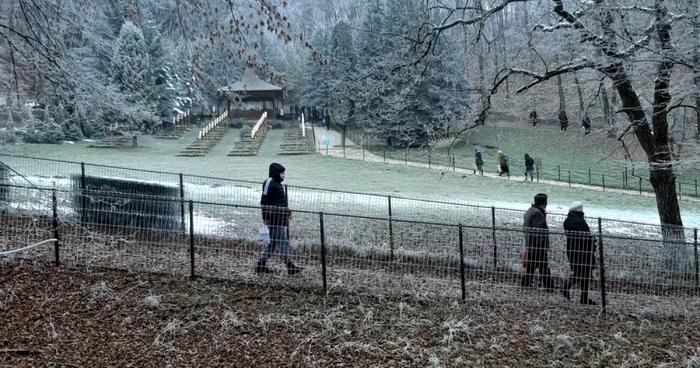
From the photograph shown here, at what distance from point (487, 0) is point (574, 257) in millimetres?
4795

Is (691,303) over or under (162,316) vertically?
under

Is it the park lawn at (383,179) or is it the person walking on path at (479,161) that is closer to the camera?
the park lawn at (383,179)

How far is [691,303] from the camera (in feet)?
25.8

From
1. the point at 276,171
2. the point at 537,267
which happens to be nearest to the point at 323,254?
the point at 276,171

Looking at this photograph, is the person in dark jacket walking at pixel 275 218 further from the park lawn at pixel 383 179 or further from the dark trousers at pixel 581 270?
the park lawn at pixel 383 179

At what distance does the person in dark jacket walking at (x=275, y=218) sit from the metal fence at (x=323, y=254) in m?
0.18

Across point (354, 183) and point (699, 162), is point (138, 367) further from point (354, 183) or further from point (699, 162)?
point (354, 183)

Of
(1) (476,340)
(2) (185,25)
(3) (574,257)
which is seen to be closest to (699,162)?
(3) (574,257)

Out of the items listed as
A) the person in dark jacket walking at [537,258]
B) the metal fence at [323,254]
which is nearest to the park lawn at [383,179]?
the metal fence at [323,254]

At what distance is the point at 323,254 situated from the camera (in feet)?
22.3

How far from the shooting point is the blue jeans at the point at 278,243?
23.4ft

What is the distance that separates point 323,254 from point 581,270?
3.37 metres

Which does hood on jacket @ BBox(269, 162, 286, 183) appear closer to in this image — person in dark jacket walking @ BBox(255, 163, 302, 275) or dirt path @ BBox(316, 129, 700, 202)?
person in dark jacket walking @ BBox(255, 163, 302, 275)

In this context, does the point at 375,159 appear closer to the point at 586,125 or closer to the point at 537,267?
the point at 586,125
